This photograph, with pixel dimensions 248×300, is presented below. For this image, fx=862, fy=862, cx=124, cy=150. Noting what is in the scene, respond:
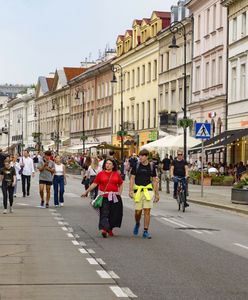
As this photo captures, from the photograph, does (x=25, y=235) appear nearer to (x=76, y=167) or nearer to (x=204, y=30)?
(x=204, y=30)

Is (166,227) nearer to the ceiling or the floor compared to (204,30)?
nearer to the floor

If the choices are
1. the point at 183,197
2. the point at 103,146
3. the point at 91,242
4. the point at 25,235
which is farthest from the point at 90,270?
the point at 103,146

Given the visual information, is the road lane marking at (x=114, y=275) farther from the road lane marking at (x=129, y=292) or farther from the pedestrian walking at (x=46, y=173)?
the pedestrian walking at (x=46, y=173)

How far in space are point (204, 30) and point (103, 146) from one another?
16.2 meters

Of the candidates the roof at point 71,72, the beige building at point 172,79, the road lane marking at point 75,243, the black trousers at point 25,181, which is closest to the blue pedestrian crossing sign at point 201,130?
the black trousers at point 25,181

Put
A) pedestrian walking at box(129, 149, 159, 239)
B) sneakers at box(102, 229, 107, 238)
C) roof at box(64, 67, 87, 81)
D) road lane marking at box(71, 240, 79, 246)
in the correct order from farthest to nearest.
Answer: roof at box(64, 67, 87, 81)
pedestrian walking at box(129, 149, 159, 239)
sneakers at box(102, 229, 107, 238)
road lane marking at box(71, 240, 79, 246)

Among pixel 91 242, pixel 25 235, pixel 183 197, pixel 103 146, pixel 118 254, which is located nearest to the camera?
pixel 118 254

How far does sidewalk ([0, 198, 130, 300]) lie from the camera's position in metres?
9.65

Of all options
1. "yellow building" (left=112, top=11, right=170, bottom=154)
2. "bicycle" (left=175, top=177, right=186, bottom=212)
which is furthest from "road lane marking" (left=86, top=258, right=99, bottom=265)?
"yellow building" (left=112, top=11, right=170, bottom=154)

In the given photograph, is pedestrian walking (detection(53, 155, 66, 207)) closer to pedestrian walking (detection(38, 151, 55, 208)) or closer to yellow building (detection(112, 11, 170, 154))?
pedestrian walking (detection(38, 151, 55, 208))

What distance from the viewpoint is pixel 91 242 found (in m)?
15.8

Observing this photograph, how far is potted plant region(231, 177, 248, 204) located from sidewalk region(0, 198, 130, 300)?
1008cm

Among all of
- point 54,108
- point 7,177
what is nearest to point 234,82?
point 7,177

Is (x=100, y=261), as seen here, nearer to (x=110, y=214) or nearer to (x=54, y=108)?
(x=110, y=214)
